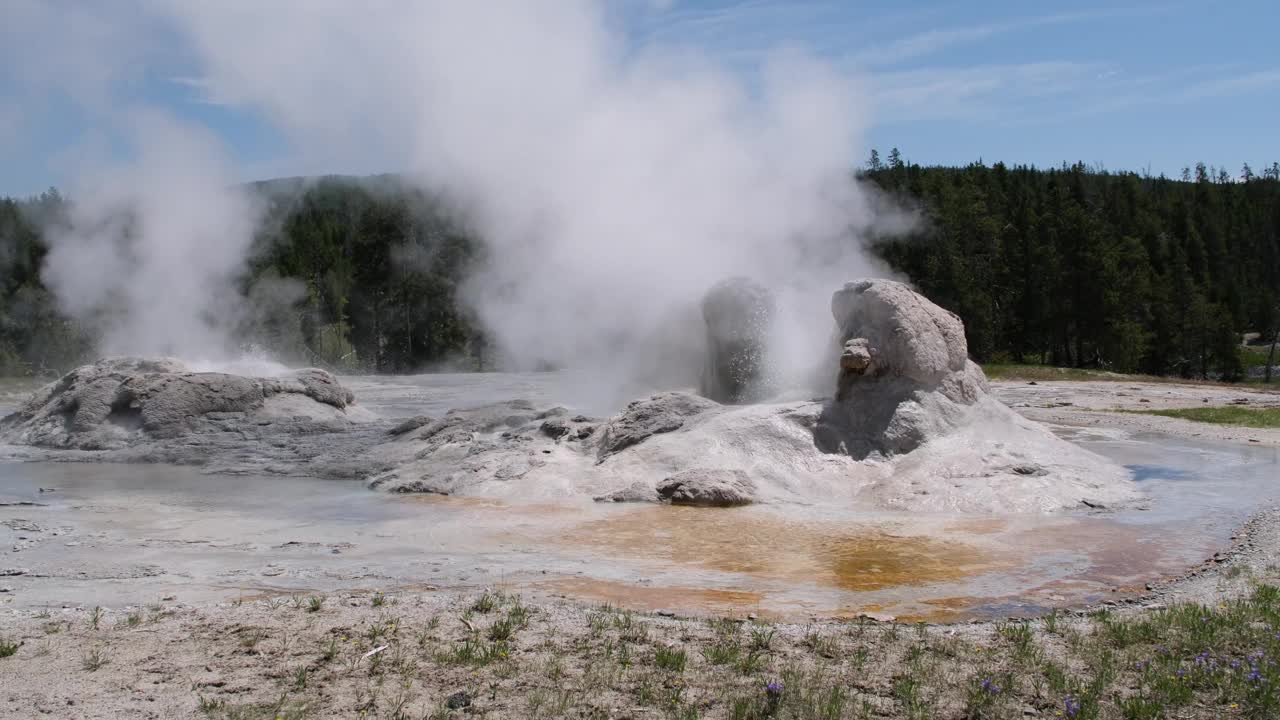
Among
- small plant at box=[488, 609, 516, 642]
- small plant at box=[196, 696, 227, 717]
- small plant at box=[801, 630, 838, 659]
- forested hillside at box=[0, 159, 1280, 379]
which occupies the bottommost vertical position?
small plant at box=[801, 630, 838, 659]

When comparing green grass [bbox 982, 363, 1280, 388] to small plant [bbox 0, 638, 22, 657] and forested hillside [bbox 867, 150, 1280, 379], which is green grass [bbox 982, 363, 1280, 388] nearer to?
forested hillside [bbox 867, 150, 1280, 379]

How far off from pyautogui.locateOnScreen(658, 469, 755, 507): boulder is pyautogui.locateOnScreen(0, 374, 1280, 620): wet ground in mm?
278

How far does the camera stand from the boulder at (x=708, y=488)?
961 centimetres

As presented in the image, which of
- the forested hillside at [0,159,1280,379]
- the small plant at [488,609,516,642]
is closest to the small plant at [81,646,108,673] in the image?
the small plant at [488,609,516,642]

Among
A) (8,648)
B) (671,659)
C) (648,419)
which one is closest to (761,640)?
(671,659)

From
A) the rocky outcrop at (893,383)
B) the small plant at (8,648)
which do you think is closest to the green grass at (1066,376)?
the rocky outcrop at (893,383)

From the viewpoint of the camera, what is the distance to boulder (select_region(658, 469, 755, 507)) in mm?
9609

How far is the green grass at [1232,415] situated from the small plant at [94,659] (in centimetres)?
1549

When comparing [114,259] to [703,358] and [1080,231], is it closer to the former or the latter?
[703,358]

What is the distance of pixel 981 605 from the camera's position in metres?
6.13

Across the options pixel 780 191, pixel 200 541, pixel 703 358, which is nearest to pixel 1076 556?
pixel 200 541

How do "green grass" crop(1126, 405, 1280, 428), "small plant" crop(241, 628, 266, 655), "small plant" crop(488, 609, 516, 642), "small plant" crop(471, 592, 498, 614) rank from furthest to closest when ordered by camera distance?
"green grass" crop(1126, 405, 1280, 428) → "small plant" crop(471, 592, 498, 614) → "small plant" crop(488, 609, 516, 642) → "small plant" crop(241, 628, 266, 655)

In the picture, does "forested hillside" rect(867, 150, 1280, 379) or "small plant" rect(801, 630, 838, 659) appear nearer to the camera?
"small plant" rect(801, 630, 838, 659)

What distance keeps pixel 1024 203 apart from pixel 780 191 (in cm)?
2952
